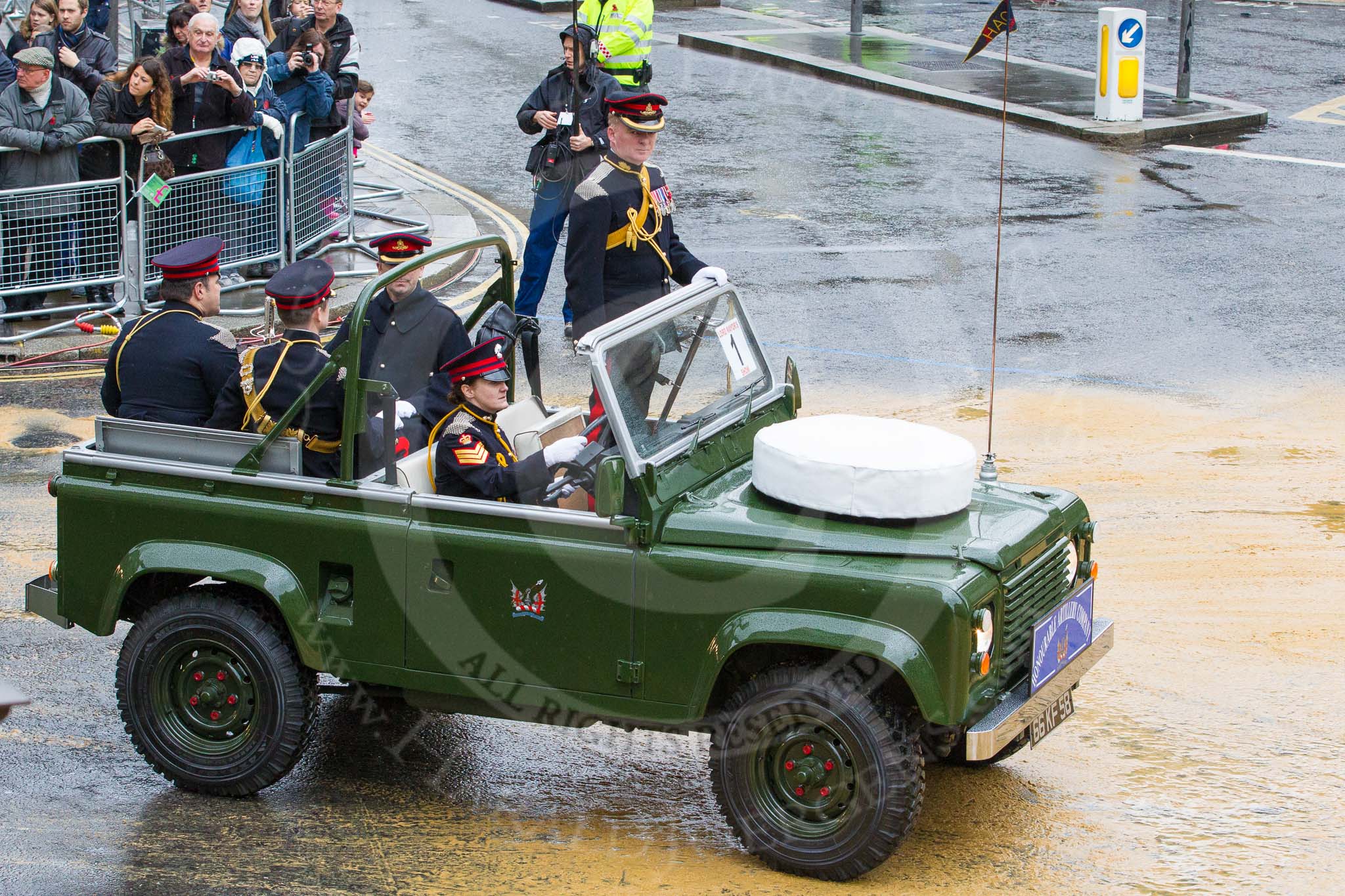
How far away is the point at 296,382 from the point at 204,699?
118 cm

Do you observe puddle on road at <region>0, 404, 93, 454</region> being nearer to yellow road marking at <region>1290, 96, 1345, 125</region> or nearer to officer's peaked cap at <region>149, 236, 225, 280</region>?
officer's peaked cap at <region>149, 236, 225, 280</region>

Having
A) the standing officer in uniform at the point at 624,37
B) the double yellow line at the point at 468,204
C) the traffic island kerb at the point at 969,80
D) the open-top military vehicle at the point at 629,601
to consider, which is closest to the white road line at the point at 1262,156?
the traffic island kerb at the point at 969,80

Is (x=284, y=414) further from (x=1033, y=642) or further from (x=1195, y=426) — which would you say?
(x=1195, y=426)

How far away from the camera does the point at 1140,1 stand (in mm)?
26078

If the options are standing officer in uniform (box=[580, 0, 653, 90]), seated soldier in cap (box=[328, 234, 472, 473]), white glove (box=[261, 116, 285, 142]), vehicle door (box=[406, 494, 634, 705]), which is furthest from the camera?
standing officer in uniform (box=[580, 0, 653, 90])

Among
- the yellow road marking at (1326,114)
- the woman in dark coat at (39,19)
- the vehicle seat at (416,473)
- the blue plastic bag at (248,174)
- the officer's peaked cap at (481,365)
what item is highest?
the woman in dark coat at (39,19)

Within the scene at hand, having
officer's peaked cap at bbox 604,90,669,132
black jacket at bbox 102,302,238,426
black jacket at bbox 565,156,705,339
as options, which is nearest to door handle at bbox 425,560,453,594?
black jacket at bbox 102,302,238,426

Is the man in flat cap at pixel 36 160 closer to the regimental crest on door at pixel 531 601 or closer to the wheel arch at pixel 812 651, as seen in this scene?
the regimental crest on door at pixel 531 601

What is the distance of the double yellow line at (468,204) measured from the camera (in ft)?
42.0

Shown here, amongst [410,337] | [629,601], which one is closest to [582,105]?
[410,337]

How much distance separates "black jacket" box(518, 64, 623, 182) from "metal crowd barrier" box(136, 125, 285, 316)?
198 cm

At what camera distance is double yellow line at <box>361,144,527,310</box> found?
12.8 meters

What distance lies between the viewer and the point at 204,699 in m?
6.04

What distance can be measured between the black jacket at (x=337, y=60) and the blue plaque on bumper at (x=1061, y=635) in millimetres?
9296
